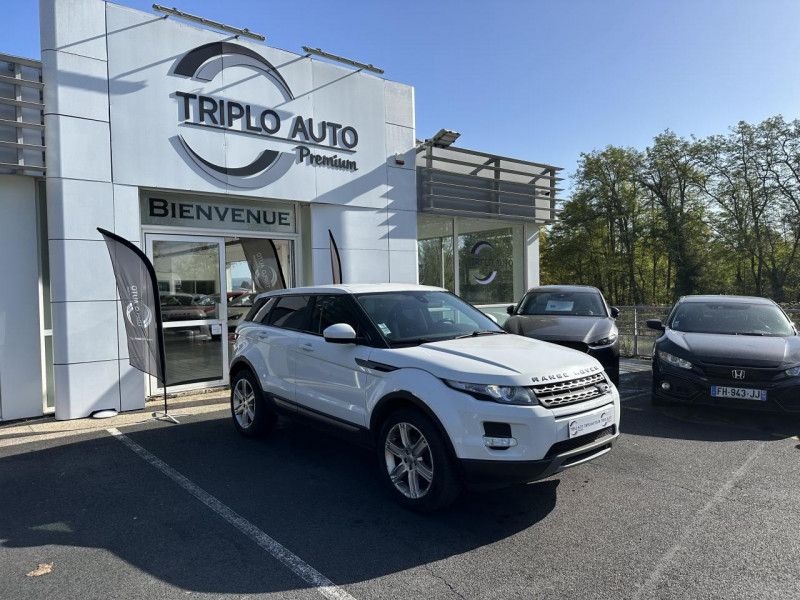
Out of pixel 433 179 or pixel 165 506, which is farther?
pixel 433 179

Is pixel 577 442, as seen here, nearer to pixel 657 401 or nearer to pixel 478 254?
pixel 657 401

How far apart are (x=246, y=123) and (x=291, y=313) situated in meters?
4.49

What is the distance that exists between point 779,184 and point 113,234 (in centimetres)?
3534

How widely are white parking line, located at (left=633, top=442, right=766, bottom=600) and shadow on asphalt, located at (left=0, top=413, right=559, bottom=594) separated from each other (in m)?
0.86

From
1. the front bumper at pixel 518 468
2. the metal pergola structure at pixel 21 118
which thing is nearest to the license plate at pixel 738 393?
the front bumper at pixel 518 468

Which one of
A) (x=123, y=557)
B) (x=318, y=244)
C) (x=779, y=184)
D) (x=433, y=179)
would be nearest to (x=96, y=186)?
(x=318, y=244)

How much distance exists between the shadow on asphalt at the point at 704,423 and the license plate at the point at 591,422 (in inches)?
93.8

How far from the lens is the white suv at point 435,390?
3.53 metres

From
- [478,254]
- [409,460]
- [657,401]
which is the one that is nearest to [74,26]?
[409,460]

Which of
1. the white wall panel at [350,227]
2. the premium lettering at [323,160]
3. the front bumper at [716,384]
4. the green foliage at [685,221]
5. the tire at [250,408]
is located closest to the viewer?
the tire at [250,408]

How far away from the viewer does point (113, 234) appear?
702cm

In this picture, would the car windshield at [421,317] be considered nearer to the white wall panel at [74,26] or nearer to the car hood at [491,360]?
the car hood at [491,360]

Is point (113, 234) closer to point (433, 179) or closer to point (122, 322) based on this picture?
point (122, 322)

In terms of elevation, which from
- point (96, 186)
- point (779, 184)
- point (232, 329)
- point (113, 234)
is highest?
point (779, 184)
